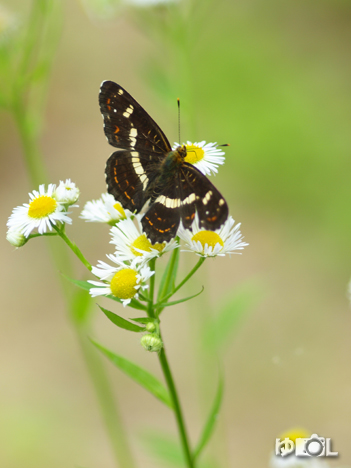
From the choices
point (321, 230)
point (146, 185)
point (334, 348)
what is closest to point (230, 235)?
point (146, 185)

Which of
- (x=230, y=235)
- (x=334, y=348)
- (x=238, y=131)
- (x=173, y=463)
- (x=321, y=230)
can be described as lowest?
(x=173, y=463)

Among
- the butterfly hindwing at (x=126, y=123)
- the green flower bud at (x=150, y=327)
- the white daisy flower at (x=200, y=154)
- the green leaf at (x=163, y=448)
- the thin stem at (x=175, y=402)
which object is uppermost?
the butterfly hindwing at (x=126, y=123)

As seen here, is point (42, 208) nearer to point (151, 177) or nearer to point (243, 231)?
point (151, 177)

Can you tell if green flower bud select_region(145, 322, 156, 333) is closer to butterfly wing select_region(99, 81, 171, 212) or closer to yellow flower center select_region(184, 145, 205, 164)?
butterfly wing select_region(99, 81, 171, 212)

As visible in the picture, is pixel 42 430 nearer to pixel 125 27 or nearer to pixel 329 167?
pixel 329 167

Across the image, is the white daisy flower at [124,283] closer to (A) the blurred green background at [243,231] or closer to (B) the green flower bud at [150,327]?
(B) the green flower bud at [150,327]

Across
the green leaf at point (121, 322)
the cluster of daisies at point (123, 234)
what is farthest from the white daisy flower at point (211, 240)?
the green leaf at point (121, 322)

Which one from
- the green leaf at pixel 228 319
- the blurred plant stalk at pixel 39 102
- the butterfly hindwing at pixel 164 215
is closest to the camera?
the butterfly hindwing at pixel 164 215

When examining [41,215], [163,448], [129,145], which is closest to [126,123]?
[129,145]
